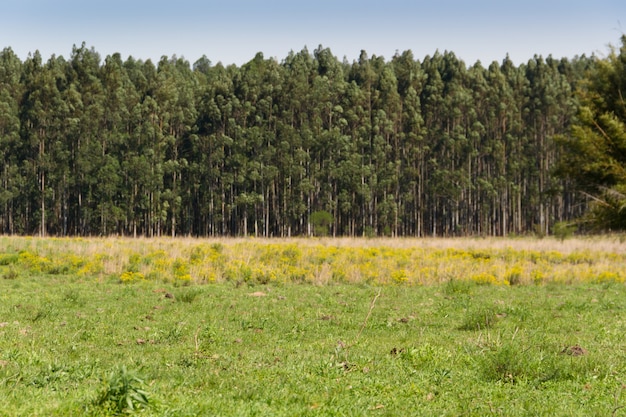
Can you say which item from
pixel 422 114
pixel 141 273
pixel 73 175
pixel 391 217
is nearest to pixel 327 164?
pixel 391 217

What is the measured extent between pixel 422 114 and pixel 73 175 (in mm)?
42500

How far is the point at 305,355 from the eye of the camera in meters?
7.59

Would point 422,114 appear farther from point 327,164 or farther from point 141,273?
point 141,273

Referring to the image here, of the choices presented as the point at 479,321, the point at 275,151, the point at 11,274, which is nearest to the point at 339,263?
the point at 11,274

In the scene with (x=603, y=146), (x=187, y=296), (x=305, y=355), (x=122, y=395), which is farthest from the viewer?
(x=603, y=146)

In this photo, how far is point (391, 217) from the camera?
64.6 metres

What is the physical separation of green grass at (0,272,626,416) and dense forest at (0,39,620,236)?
4427 cm

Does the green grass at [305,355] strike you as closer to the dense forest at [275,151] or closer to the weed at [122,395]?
the weed at [122,395]

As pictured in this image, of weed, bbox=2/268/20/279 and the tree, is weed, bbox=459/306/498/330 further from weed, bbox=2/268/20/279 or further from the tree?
weed, bbox=2/268/20/279

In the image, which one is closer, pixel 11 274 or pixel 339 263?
pixel 11 274

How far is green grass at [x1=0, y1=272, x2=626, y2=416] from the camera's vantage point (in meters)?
5.35

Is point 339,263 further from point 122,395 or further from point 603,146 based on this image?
point 122,395

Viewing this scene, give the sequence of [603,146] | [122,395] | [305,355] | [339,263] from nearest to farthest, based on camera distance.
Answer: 1. [122,395]
2. [305,355]
3. [339,263]
4. [603,146]

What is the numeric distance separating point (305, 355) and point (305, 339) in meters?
1.57
